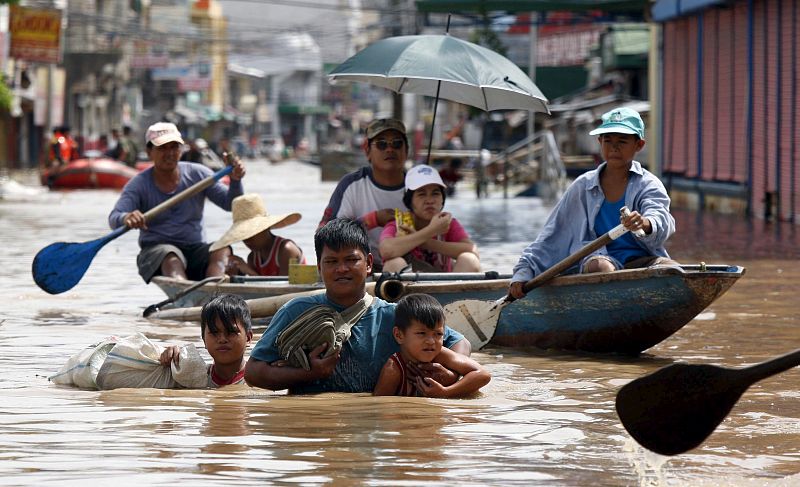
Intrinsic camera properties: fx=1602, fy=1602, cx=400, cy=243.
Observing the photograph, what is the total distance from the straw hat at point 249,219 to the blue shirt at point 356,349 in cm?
362

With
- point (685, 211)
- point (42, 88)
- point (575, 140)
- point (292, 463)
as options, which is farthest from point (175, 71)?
point (292, 463)

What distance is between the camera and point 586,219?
835cm

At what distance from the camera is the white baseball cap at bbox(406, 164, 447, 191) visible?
30.0 ft

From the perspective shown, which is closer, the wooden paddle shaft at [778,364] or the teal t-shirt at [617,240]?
the wooden paddle shaft at [778,364]

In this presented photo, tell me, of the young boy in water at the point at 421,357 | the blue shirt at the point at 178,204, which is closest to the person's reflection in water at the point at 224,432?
the young boy in water at the point at 421,357

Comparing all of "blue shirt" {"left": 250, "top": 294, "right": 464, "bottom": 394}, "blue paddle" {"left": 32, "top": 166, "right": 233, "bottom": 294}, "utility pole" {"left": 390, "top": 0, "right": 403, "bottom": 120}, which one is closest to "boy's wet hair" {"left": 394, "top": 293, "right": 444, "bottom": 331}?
"blue shirt" {"left": 250, "top": 294, "right": 464, "bottom": 394}

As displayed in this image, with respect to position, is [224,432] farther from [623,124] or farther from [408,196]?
[408,196]

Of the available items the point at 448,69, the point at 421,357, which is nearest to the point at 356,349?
the point at 421,357

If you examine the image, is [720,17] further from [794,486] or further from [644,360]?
[794,486]

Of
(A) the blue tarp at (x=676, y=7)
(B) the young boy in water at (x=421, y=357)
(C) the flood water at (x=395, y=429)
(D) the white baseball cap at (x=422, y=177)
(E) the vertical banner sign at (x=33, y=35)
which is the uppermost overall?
(E) the vertical banner sign at (x=33, y=35)

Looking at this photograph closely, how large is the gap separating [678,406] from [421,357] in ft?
4.84

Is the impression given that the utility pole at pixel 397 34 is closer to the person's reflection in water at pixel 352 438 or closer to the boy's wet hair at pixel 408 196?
the boy's wet hair at pixel 408 196

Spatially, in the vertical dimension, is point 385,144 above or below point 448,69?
below

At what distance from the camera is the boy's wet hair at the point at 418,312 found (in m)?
6.34
